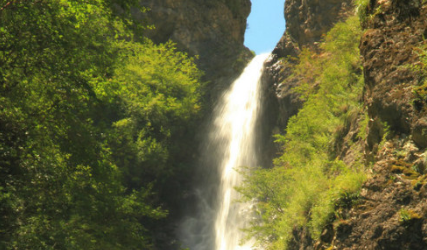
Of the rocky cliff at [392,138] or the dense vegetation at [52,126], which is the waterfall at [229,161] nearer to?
the dense vegetation at [52,126]

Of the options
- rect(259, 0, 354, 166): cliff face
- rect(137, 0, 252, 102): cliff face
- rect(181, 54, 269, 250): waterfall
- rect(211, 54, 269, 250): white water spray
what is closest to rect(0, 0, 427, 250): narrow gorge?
rect(259, 0, 354, 166): cliff face

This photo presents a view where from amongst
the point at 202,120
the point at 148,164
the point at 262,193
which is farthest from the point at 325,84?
the point at 202,120

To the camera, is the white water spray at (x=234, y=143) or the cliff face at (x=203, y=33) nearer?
the white water spray at (x=234, y=143)

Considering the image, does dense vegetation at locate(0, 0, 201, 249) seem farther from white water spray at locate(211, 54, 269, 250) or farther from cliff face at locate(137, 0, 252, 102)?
cliff face at locate(137, 0, 252, 102)

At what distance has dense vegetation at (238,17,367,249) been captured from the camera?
9339mm

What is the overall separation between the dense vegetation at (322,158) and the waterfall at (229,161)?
6.27 m

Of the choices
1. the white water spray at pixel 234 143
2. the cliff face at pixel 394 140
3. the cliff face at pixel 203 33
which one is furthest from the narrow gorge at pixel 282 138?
the cliff face at pixel 203 33

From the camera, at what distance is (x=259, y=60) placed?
1401 inches

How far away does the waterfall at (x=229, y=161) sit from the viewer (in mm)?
24828

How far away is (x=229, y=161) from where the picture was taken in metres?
28.1

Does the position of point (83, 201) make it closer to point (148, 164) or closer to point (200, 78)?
point (148, 164)

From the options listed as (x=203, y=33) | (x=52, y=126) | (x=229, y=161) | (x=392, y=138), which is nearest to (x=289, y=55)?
(x=229, y=161)

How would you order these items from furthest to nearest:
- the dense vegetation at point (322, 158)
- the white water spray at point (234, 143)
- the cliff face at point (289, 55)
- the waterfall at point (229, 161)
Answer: the waterfall at point (229, 161), the white water spray at point (234, 143), the cliff face at point (289, 55), the dense vegetation at point (322, 158)

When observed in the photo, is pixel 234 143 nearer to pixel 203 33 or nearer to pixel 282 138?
pixel 282 138
